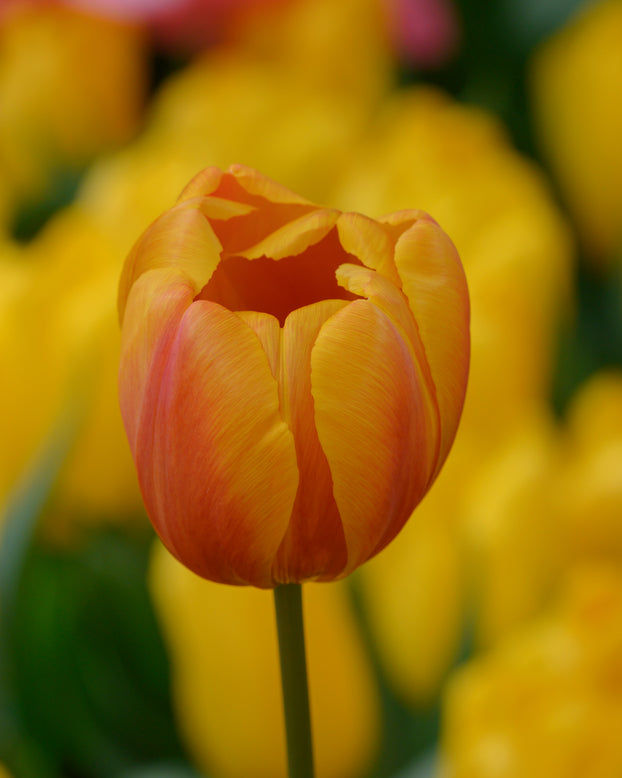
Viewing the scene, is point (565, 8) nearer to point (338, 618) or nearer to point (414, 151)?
point (414, 151)

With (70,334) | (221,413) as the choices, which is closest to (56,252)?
(70,334)

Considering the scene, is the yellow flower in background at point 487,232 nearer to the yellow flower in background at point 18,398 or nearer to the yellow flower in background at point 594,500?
the yellow flower in background at point 594,500

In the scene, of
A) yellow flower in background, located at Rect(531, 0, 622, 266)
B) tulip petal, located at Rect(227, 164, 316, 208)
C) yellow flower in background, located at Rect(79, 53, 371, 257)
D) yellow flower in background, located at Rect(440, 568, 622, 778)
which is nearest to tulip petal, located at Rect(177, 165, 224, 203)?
tulip petal, located at Rect(227, 164, 316, 208)

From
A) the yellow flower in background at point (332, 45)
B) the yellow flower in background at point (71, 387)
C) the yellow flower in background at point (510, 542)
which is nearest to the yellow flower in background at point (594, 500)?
the yellow flower in background at point (510, 542)

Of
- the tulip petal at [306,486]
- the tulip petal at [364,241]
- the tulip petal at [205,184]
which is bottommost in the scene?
the tulip petal at [306,486]

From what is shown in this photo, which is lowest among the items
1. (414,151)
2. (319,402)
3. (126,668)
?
(126,668)

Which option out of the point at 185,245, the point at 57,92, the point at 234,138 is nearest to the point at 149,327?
the point at 185,245

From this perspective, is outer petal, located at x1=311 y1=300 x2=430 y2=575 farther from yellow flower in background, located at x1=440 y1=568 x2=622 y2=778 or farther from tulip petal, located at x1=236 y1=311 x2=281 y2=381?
yellow flower in background, located at x1=440 y1=568 x2=622 y2=778

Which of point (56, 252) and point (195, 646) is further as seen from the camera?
point (56, 252)
